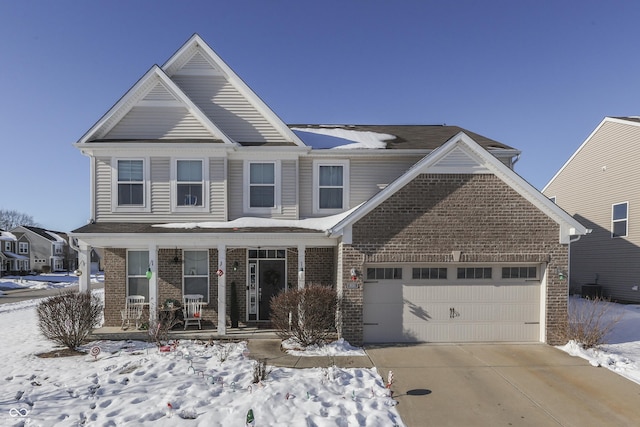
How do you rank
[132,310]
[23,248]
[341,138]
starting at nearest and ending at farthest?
[132,310]
[341,138]
[23,248]

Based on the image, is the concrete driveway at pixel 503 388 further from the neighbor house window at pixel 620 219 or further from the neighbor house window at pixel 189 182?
the neighbor house window at pixel 620 219

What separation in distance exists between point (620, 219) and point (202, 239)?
17.7m

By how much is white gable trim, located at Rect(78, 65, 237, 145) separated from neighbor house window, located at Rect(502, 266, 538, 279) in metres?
8.64

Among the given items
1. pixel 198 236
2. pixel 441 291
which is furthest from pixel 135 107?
pixel 441 291

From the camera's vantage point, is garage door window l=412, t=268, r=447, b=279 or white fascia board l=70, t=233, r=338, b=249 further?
white fascia board l=70, t=233, r=338, b=249

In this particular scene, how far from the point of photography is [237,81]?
11867mm

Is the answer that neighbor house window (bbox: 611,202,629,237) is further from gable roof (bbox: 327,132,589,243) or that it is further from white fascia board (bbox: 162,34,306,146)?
white fascia board (bbox: 162,34,306,146)

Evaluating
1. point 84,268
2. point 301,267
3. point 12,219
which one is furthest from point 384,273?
point 12,219

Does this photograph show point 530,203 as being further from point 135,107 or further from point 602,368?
point 135,107

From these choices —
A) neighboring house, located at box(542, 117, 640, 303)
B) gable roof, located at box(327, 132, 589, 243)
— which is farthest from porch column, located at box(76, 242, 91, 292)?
neighboring house, located at box(542, 117, 640, 303)

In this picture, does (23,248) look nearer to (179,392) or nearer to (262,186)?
(262,186)

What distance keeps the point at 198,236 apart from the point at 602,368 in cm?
1001

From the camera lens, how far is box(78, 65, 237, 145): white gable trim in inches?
436

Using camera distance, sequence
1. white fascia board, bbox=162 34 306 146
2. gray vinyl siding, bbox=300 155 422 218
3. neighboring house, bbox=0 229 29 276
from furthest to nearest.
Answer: neighboring house, bbox=0 229 29 276 → gray vinyl siding, bbox=300 155 422 218 → white fascia board, bbox=162 34 306 146
